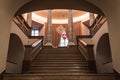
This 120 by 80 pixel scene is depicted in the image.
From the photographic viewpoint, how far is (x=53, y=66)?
6.34 meters

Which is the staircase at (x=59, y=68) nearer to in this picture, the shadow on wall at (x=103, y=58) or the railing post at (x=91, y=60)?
the railing post at (x=91, y=60)

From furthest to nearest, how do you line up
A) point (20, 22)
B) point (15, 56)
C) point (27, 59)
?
point (15, 56)
point (20, 22)
point (27, 59)

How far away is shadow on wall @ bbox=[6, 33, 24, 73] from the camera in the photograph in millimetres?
7973

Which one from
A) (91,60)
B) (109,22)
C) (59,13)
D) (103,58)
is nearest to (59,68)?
(91,60)

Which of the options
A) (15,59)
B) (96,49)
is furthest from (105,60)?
(15,59)

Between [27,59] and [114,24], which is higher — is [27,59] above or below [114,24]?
below

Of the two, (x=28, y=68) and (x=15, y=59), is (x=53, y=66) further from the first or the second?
(x=15, y=59)

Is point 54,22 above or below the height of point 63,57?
above

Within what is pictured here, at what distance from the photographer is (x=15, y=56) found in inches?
327

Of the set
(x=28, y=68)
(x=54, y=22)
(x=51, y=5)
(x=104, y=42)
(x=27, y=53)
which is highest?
(x=54, y=22)

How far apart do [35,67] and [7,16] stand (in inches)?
130

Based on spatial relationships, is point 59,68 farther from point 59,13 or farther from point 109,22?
point 59,13

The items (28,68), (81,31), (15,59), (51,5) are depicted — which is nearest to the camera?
(51,5)

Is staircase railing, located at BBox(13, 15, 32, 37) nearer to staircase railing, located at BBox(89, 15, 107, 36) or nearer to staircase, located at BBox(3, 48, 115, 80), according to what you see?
staircase, located at BBox(3, 48, 115, 80)
